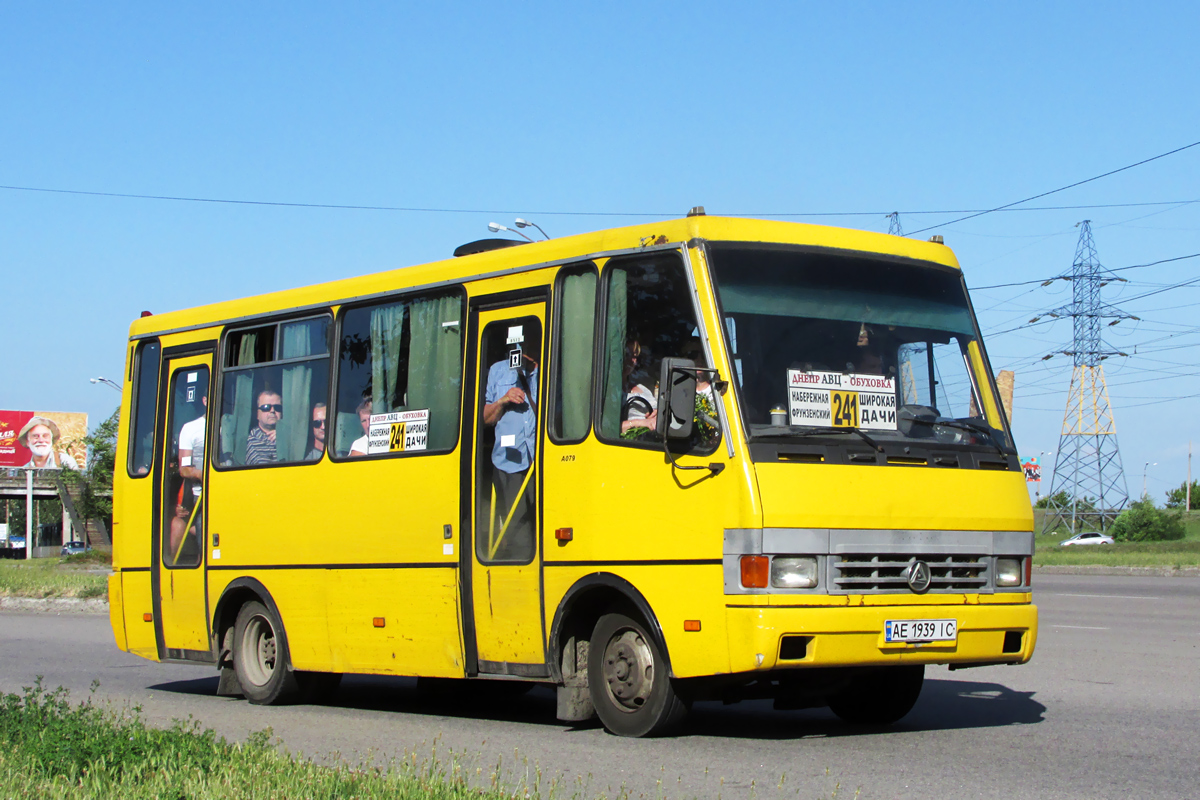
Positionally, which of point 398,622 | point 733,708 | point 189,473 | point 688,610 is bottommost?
point 733,708

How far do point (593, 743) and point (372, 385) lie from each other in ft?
12.4

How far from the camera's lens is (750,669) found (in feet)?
26.3

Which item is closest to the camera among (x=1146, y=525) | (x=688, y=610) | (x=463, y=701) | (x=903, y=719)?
(x=688, y=610)

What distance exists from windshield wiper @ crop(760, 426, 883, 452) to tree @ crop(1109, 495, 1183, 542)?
63593mm

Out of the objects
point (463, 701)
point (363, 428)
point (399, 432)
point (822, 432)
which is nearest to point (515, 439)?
point (399, 432)

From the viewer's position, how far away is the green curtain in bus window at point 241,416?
1255 centimetres

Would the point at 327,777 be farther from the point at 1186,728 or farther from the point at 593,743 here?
the point at 1186,728

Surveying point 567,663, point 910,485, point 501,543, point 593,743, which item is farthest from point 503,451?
point 910,485

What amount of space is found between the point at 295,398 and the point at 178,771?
5636 millimetres

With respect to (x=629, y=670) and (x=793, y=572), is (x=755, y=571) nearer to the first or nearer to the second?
(x=793, y=572)

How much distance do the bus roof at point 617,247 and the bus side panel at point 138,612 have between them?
3.19 meters

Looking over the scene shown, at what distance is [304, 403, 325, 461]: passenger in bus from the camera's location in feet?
38.2

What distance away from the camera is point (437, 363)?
10.6m

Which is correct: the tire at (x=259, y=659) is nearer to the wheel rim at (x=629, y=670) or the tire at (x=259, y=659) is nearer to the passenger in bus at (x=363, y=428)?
the passenger in bus at (x=363, y=428)
